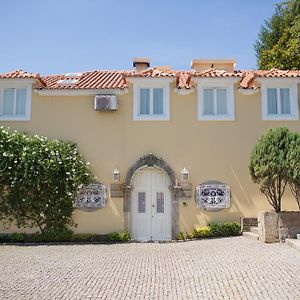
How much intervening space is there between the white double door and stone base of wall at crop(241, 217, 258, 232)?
2680 millimetres

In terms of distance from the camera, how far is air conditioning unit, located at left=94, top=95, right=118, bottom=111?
16.3 meters

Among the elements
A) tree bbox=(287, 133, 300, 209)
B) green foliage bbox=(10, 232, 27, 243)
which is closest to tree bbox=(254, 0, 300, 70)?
tree bbox=(287, 133, 300, 209)

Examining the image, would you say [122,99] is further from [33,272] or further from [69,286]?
[69,286]

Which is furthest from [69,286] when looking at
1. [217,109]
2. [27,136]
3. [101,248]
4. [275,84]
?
[275,84]

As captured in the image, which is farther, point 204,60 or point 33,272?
point 204,60

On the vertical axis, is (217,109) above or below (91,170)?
above

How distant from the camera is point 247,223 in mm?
15680

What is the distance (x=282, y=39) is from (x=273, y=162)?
14.4m

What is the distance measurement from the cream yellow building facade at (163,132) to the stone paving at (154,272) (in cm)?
273

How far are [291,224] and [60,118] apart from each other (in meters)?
9.31

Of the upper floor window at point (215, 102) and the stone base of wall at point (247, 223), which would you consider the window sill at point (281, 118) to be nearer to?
the upper floor window at point (215, 102)


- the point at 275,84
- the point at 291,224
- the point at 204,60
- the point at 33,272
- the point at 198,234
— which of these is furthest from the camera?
the point at 204,60

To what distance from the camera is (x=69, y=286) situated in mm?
7996

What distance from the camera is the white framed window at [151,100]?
16547 millimetres
